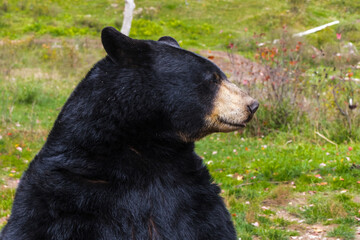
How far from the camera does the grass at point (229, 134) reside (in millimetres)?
5035

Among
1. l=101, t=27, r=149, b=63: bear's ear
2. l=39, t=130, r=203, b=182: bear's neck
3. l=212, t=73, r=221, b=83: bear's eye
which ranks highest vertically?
l=101, t=27, r=149, b=63: bear's ear

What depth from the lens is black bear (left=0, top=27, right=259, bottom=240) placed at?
92.0 inches

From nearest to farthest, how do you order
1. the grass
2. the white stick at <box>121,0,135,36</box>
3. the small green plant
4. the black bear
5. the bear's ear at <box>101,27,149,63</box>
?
the black bear
the bear's ear at <box>101,27,149,63</box>
the small green plant
the grass
the white stick at <box>121,0,135,36</box>

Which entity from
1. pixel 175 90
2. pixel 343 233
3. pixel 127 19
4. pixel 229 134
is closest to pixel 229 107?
pixel 175 90

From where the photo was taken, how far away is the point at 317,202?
198 inches

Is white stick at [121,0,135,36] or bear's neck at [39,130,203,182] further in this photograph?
white stick at [121,0,135,36]

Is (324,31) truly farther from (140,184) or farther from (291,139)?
(140,184)

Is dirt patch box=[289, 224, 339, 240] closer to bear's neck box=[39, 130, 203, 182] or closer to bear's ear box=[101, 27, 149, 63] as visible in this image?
bear's neck box=[39, 130, 203, 182]

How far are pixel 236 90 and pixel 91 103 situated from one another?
2.77ft

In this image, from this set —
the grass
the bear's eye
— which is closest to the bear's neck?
the bear's eye

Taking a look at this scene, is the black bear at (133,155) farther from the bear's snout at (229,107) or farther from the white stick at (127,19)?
the white stick at (127,19)

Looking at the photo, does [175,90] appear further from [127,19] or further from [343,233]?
[127,19]

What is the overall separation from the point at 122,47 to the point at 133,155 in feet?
1.96

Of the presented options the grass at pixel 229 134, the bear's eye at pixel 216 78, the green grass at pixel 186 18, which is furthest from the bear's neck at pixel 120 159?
the green grass at pixel 186 18
